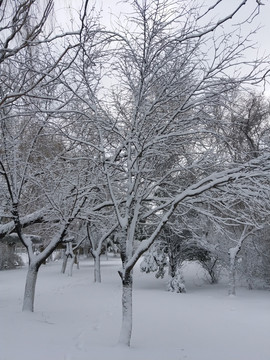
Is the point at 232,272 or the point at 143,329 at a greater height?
the point at 232,272

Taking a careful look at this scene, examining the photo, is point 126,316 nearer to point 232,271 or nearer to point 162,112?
point 162,112

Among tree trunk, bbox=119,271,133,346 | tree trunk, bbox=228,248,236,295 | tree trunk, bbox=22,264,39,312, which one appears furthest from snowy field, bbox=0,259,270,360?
tree trunk, bbox=228,248,236,295

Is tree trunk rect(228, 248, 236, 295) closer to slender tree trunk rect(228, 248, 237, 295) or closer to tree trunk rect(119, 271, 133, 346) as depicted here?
slender tree trunk rect(228, 248, 237, 295)

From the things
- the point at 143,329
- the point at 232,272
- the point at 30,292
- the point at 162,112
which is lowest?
the point at 143,329

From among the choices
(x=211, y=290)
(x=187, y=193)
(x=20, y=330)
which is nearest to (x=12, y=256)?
(x=211, y=290)

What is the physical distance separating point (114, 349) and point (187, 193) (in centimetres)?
274

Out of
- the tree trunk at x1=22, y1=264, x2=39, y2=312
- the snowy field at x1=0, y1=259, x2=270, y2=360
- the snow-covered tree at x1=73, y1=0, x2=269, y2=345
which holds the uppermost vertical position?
the snow-covered tree at x1=73, y1=0, x2=269, y2=345

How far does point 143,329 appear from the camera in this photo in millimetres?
8008

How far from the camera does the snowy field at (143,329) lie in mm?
5531

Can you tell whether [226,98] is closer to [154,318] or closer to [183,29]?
[183,29]

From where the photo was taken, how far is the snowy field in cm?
553

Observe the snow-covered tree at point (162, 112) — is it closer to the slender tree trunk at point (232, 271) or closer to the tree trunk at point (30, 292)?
the tree trunk at point (30, 292)

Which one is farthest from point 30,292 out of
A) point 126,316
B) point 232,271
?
point 232,271

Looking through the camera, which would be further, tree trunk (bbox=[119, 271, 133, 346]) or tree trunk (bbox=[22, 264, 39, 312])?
tree trunk (bbox=[22, 264, 39, 312])
